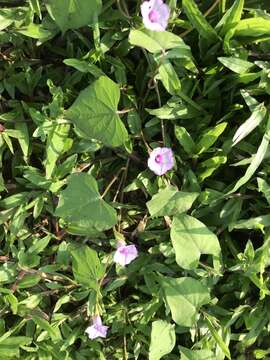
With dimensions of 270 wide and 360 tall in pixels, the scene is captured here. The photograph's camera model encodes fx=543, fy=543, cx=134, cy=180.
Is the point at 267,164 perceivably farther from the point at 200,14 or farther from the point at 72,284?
the point at 72,284

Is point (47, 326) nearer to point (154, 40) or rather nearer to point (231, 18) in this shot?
point (154, 40)

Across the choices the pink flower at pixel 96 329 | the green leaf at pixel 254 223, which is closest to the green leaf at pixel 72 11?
the green leaf at pixel 254 223

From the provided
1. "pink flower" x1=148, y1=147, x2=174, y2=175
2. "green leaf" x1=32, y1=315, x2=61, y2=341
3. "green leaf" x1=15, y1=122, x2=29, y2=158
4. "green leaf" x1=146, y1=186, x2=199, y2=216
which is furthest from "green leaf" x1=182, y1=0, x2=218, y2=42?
"green leaf" x1=32, y1=315, x2=61, y2=341

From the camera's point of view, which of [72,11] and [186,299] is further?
[186,299]

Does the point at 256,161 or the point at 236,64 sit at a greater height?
Answer: the point at 236,64

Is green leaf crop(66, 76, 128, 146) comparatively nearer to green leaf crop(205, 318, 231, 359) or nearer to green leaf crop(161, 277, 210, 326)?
green leaf crop(161, 277, 210, 326)

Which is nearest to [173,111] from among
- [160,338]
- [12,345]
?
[160,338]
